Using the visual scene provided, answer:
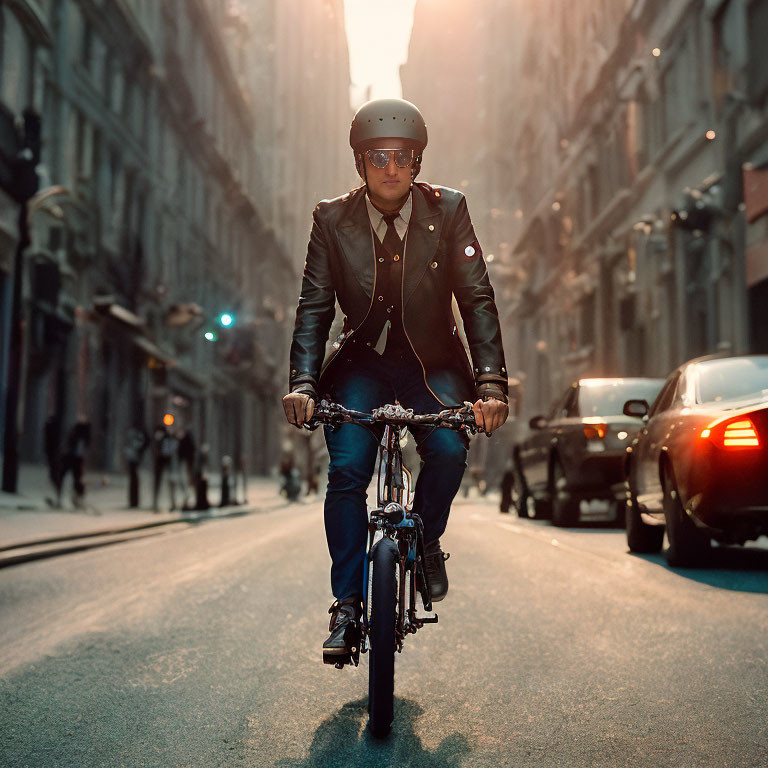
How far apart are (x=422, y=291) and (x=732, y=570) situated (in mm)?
5247

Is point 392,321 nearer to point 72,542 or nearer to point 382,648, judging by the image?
point 382,648

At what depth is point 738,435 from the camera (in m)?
8.18

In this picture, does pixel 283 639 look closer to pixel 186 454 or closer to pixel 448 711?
pixel 448 711

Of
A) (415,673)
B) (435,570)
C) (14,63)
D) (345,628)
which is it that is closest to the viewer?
(345,628)

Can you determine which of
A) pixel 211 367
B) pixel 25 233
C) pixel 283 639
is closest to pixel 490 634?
pixel 283 639

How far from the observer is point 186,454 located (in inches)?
993

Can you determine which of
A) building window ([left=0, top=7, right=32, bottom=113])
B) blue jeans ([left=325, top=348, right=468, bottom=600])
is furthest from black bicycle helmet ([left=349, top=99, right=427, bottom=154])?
building window ([left=0, top=7, right=32, bottom=113])

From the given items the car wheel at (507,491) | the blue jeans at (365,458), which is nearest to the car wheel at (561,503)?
the car wheel at (507,491)

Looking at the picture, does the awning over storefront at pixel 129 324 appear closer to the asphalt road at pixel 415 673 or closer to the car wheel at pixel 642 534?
the car wheel at pixel 642 534

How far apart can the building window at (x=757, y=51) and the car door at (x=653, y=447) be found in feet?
46.6

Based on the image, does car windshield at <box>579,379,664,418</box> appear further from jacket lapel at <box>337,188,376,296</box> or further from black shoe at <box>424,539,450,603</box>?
jacket lapel at <box>337,188,376,296</box>

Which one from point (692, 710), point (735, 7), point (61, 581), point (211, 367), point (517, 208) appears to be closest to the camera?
point (692, 710)

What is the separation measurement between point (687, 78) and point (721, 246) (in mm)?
5884

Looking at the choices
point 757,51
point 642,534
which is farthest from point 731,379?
point 757,51
